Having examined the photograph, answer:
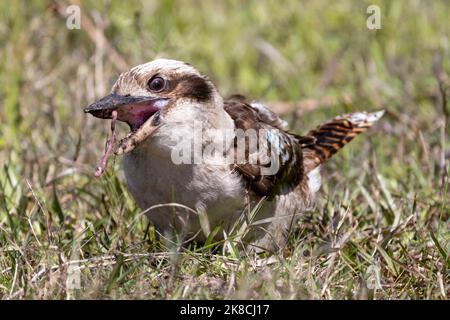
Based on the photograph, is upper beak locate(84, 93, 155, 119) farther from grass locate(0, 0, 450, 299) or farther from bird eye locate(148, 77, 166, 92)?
grass locate(0, 0, 450, 299)

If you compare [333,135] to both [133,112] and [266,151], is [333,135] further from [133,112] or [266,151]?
[133,112]

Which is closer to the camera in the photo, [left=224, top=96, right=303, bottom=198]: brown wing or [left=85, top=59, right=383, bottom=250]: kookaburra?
[left=85, top=59, right=383, bottom=250]: kookaburra

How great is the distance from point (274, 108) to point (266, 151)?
2.21 metres

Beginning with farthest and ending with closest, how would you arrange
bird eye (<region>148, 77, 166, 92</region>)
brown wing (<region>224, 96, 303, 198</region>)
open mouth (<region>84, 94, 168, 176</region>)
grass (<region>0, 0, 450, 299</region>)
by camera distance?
1. brown wing (<region>224, 96, 303, 198</region>)
2. bird eye (<region>148, 77, 166, 92</region>)
3. open mouth (<region>84, 94, 168, 176</region>)
4. grass (<region>0, 0, 450, 299</region>)

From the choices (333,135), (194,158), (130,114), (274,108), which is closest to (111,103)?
(130,114)

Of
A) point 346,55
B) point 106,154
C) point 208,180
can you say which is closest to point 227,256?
point 208,180

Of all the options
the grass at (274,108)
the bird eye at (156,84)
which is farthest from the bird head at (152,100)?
the grass at (274,108)

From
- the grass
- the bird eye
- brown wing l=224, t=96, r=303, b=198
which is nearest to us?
the grass

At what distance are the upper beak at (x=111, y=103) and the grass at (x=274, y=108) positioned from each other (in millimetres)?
534

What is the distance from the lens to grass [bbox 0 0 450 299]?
389 cm

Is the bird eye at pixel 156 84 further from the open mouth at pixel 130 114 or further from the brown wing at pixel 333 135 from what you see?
the brown wing at pixel 333 135

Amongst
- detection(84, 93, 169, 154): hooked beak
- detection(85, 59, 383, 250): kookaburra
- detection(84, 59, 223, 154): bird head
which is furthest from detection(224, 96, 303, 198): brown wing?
detection(84, 93, 169, 154): hooked beak

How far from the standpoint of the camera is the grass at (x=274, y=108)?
3.89 metres

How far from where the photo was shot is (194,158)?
4.20 meters
